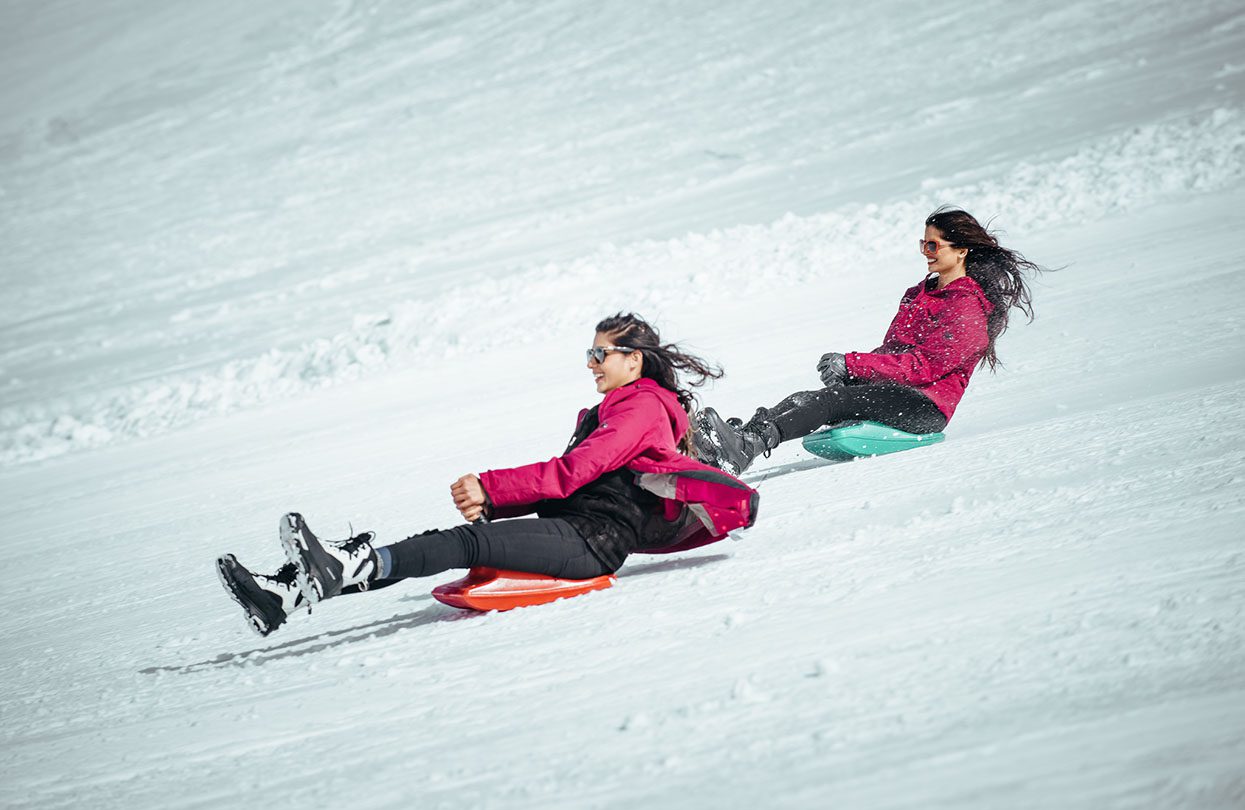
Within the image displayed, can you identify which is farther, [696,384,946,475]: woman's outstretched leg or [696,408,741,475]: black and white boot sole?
[696,384,946,475]: woman's outstretched leg

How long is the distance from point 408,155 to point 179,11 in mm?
15585

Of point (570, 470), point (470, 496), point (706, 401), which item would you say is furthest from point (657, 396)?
point (706, 401)

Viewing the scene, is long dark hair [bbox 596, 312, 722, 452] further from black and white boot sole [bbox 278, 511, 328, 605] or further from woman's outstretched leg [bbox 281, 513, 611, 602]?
black and white boot sole [bbox 278, 511, 328, 605]

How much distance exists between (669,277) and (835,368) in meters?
6.06

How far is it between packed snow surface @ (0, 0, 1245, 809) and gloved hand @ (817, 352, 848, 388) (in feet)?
1.09

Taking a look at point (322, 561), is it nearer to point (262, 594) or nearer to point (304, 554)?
point (304, 554)

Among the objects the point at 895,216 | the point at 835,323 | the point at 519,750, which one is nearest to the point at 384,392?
the point at 835,323

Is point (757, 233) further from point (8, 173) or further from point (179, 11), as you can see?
point (179, 11)

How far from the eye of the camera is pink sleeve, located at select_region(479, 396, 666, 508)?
299 centimetres

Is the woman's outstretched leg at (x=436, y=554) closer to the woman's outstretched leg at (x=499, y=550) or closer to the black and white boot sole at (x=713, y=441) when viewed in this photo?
the woman's outstretched leg at (x=499, y=550)

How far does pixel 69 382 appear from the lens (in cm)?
1155

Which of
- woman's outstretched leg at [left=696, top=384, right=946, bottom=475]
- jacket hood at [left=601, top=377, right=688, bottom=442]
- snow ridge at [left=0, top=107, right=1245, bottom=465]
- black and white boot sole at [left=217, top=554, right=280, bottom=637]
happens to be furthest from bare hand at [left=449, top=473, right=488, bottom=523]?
snow ridge at [left=0, top=107, right=1245, bottom=465]

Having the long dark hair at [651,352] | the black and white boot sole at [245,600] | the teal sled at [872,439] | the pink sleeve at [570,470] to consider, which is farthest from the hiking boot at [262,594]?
the teal sled at [872,439]

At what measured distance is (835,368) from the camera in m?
4.37
